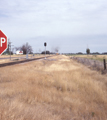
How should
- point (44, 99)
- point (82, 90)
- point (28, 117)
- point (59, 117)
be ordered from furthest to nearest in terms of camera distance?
point (82, 90), point (44, 99), point (59, 117), point (28, 117)

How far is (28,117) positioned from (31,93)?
107 inches

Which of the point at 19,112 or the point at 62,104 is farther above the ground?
the point at 19,112

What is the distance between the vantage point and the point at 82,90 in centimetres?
825

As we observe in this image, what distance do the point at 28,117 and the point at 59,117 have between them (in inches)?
42.5

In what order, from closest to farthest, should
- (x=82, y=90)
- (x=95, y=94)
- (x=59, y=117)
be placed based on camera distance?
(x=59, y=117) < (x=95, y=94) < (x=82, y=90)

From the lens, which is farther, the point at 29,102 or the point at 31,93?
the point at 31,93

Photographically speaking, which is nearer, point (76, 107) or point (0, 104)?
point (0, 104)

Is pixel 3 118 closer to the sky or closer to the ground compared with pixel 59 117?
closer to the sky

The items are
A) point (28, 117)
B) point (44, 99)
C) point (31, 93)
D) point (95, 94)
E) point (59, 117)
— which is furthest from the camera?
point (95, 94)

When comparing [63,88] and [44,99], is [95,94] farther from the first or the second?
[44,99]

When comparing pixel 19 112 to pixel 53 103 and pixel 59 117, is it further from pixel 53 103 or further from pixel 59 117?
pixel 53 103

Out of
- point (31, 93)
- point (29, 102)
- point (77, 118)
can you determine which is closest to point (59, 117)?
point (77, 118)

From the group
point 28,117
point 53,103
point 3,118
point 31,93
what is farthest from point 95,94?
point 3,118

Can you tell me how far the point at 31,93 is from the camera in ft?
22.1
